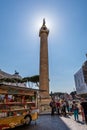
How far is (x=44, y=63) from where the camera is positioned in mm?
22469

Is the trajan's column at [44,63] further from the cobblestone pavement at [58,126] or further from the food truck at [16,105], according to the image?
the food truck at [16,105]

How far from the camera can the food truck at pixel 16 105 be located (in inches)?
351

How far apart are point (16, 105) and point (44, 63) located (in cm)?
1294

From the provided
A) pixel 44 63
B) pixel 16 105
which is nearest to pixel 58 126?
pixel 16 105

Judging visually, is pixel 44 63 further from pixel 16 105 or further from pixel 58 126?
pixel 16 105

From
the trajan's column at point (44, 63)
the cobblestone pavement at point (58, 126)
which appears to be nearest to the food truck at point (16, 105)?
the cobblestone pavement at point (58, 126)

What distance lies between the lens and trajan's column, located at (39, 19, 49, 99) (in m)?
21.5

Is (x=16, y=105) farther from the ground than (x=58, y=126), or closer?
farther from the ground

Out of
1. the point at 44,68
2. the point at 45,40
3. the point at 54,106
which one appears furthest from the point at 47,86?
the point at 45,40

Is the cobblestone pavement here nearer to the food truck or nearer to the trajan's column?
the food truck

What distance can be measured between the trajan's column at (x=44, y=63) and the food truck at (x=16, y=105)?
9.68 metres

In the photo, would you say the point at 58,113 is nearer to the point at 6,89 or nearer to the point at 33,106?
the point at 33,106

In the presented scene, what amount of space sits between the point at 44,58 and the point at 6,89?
1392cm

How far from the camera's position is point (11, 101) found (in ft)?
31.6
